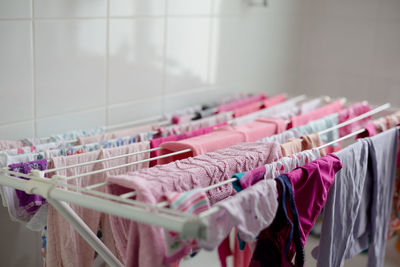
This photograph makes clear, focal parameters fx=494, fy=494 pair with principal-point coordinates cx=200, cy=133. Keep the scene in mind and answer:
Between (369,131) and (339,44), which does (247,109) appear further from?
(339,44)

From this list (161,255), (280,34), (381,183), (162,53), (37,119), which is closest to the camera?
(161,255)

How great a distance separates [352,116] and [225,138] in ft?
2.00

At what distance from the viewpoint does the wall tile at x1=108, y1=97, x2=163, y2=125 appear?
1646 mm

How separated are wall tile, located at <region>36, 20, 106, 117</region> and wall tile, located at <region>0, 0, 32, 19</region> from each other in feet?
0.15

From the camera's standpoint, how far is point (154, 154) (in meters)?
1.26

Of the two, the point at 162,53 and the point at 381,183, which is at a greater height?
the point at 162,53

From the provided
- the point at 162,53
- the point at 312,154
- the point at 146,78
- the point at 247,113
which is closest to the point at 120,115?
the point at 146,78

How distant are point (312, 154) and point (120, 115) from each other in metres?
0.71

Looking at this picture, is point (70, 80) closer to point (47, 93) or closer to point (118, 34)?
point (47, 93)

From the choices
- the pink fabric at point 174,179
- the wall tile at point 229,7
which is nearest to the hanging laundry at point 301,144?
the pink fabric at point 174,179

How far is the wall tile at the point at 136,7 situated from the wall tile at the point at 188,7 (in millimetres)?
46

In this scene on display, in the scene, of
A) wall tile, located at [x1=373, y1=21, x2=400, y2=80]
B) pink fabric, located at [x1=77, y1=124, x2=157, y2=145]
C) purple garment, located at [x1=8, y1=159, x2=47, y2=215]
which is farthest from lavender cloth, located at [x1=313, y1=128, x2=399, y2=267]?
wall tile, located at [x1=373, y1=21, x2=400, y2=80]

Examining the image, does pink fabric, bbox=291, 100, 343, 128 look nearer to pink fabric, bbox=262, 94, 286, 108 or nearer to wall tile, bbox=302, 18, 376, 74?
pink fabric, bbox=262, 94, 286, 108

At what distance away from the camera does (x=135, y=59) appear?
1.68 meters
